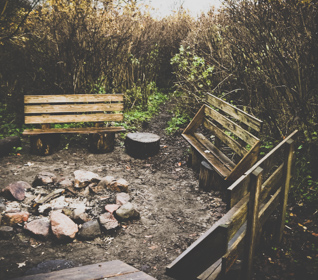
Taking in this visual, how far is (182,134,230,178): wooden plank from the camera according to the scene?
14.3 ft

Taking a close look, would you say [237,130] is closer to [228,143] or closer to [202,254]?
[228,143]

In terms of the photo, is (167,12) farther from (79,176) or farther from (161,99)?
(79,176)

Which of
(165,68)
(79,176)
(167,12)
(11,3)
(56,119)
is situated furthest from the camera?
(167,12)

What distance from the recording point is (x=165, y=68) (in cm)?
1244

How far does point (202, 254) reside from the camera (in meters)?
2.22

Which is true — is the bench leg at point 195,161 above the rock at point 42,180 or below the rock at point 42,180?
above

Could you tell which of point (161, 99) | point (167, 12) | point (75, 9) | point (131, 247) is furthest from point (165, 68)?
point (131, 247)

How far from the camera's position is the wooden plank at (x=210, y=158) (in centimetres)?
435

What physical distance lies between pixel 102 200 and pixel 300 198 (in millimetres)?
2878

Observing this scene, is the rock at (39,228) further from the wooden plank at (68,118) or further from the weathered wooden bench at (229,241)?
the wooden plank at (68,118)

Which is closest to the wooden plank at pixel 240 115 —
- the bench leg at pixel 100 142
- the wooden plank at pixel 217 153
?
the wooden plank at pixel 217 153

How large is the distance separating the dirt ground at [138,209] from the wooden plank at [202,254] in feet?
2.89

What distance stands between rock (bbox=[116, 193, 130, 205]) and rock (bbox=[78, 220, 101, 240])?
0.61 m

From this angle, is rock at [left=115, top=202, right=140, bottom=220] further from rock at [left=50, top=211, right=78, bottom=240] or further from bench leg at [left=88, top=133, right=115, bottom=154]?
bench leg at [left=88, top=133, right=115, bottom=154]
